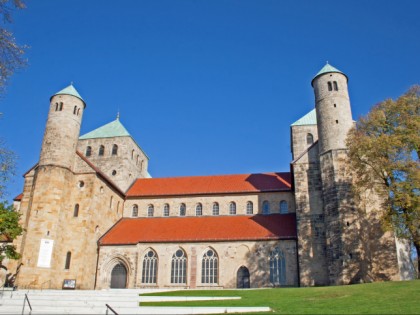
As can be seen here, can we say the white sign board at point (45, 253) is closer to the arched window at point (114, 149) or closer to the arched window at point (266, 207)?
the arched window at point (114, 149)

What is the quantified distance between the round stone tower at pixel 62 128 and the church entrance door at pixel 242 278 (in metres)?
19.2

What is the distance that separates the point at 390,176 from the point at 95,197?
1033 inches

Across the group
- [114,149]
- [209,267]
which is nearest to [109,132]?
[114,149]

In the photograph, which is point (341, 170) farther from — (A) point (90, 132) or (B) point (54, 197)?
(A) point (90, 132)

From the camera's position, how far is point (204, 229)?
1481 inches

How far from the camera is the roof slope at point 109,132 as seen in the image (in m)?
48.5

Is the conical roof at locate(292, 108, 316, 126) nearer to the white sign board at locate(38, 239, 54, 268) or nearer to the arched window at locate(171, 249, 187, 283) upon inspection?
the arched window at locate(171, 249, 187, 283)

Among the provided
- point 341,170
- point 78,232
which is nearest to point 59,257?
point 78,232

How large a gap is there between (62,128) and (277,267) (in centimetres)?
2469

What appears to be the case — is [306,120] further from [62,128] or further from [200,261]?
[62,128]

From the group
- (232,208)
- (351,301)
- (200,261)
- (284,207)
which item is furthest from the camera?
(232,208)

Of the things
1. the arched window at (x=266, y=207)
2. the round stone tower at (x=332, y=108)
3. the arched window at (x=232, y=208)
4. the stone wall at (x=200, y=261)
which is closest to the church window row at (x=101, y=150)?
the stone wall at (x=200, y=261)

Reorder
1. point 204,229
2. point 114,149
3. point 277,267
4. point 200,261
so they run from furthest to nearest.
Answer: point 114,149 → point 204,229 → point 200,261 → point 277,267

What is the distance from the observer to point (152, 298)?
2220cm
